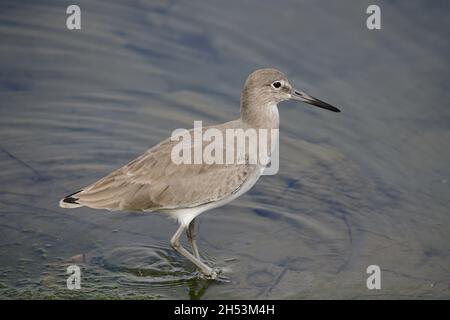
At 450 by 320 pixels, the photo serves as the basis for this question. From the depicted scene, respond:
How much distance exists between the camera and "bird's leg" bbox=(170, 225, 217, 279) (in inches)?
282

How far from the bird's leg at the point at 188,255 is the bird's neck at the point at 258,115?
1187 millimetres

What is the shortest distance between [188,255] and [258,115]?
1.46 metres

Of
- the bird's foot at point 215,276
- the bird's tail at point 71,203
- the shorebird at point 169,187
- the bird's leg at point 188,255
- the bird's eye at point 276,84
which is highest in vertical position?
the bird's eye at point 276,84

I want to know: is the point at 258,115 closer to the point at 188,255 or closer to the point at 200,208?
the point at 200,208

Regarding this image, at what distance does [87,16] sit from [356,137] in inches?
171

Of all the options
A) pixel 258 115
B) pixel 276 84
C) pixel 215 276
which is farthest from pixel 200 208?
pixel 276 84

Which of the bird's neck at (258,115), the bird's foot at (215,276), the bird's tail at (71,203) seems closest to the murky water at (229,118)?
the bird's foot at (215,276)

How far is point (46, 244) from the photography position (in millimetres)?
7430

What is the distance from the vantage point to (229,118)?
31.1 feet

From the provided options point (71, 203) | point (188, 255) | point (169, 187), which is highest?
point (169, 187)

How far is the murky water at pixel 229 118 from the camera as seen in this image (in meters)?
7.26

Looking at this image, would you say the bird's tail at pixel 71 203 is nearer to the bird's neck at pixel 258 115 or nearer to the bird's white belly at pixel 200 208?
the bird's white belly at pixel 200 208

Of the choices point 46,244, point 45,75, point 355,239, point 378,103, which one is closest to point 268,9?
point 378,103

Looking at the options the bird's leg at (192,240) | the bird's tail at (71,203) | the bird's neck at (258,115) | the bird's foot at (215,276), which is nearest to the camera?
the bird's tail at (71,203)
